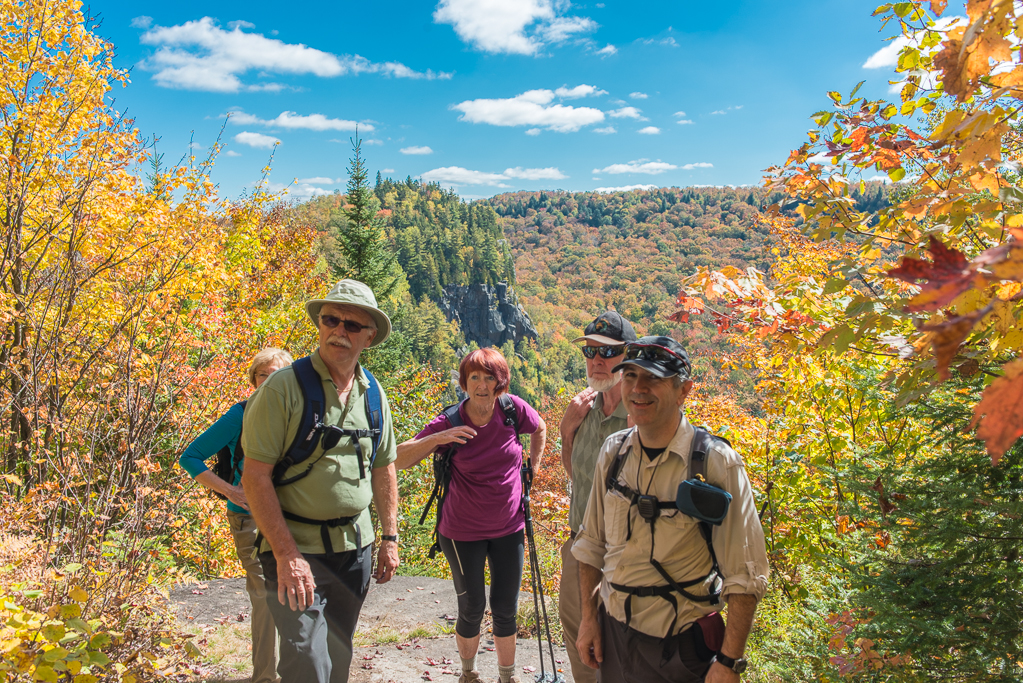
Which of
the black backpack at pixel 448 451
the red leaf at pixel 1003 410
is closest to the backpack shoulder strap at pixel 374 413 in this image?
the black backpack at pixel 448 451

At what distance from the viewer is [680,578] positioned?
6.62 feet

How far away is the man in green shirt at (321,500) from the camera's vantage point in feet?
7.72

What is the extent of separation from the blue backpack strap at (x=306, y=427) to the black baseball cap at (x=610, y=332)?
1205 mm

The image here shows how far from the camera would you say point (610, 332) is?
9.91 ft

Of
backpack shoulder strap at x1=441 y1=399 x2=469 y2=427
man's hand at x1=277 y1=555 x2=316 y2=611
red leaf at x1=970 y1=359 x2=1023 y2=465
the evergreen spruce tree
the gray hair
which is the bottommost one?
man's hand at x1=277 y1=555 x2=316 y2=611

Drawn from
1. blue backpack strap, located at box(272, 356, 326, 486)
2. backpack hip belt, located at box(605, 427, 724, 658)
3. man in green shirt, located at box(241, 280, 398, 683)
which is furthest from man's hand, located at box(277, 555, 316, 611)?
backpack hip belt, located at box(605, 427, 724, 658)

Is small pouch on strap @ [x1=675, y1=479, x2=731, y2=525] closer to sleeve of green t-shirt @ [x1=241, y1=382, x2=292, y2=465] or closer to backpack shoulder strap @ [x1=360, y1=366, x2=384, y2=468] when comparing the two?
backpack shoulder strap @ [x1=360, y1=366, x2=384, y2=468]

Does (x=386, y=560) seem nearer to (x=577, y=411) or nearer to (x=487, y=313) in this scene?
(x=577, y=411)

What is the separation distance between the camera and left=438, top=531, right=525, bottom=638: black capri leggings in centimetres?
350

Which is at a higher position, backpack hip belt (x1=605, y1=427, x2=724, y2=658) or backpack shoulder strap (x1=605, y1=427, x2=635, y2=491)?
backpack shoulder strap (x1=605, y1=427, x2=635, y2=491)

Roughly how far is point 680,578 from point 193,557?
26.1ft

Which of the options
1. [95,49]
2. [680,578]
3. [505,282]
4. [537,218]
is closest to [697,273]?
[680,578]

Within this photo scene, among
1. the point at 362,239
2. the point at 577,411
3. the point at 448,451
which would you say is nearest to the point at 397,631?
the point at 448,451

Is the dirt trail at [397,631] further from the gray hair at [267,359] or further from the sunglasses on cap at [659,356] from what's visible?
the sunglasses on cap at [659,356]
